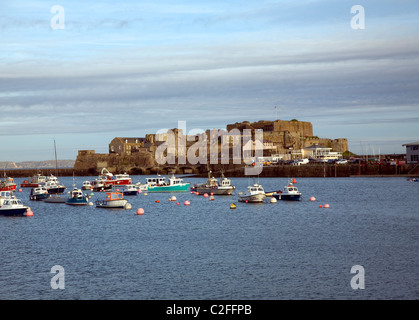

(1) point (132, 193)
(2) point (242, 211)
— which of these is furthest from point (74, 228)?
(1) point (132, 193)

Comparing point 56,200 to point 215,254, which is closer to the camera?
point 215,254

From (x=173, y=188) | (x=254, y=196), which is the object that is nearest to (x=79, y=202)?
(x=254, y=196)

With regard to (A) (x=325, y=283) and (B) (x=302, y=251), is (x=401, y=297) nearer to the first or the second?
(A) (x=325, y=283)

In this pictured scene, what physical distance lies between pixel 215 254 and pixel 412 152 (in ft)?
357

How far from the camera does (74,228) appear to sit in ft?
171

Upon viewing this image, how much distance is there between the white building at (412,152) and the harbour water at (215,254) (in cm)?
7467

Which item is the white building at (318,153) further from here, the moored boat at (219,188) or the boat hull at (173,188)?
the moored boat at (219,188)

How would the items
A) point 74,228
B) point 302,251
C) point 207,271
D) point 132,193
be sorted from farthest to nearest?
1. point 132,193
2. point 74,228
3. point 302,251
4. point 207,271

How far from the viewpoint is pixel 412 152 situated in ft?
444

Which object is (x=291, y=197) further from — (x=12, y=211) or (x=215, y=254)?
(x=215, y=254)

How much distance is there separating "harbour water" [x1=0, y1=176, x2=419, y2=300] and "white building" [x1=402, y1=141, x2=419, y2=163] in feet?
245

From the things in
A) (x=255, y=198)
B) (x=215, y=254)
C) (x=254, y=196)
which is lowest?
(x=215, y=254)

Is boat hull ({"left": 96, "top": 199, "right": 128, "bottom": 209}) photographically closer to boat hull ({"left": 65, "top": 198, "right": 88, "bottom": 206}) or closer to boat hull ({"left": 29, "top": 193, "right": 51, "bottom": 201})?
boat hull ({"left": 65, "top": 198, "right": 88, "bottom": 206})
